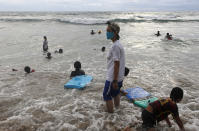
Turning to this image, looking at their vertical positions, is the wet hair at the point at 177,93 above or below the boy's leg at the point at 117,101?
above

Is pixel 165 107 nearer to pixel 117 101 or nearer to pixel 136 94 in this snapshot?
pixel 117 101

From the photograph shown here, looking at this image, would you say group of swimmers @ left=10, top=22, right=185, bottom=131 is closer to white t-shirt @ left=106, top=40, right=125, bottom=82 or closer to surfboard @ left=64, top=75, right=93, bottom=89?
white t-shirt @ left=106, top=40, right=125, bottom=82

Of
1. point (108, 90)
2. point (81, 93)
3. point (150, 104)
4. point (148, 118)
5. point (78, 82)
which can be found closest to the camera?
point (150, 104)

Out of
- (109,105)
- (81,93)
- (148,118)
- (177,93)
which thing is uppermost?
(177,93)

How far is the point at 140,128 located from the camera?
13.6 ft

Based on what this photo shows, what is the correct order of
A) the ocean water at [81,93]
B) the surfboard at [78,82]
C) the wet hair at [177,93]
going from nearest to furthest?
1. the wet hair at [177,93]
2. the ocean water at [81,93]
3. the surfboard at [78,82]

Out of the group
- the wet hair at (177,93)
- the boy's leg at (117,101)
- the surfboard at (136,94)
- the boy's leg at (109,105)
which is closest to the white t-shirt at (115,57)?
the boy's leg at (109,105)

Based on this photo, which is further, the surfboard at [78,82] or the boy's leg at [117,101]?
the surfboard at [78,82]

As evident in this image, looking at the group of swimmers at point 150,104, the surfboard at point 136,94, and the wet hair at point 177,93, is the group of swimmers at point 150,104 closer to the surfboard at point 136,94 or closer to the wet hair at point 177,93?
the wet hair at point 177,93

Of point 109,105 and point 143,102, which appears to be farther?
point 143,102

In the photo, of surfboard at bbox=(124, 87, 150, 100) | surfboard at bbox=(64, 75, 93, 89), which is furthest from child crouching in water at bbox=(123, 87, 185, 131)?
surfboard at bbox=(64, 75, 93, 89)

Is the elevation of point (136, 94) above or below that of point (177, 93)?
below

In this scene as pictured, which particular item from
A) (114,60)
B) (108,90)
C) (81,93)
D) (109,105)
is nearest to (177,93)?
(114,60)

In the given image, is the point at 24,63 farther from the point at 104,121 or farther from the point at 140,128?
the point at 140,128
